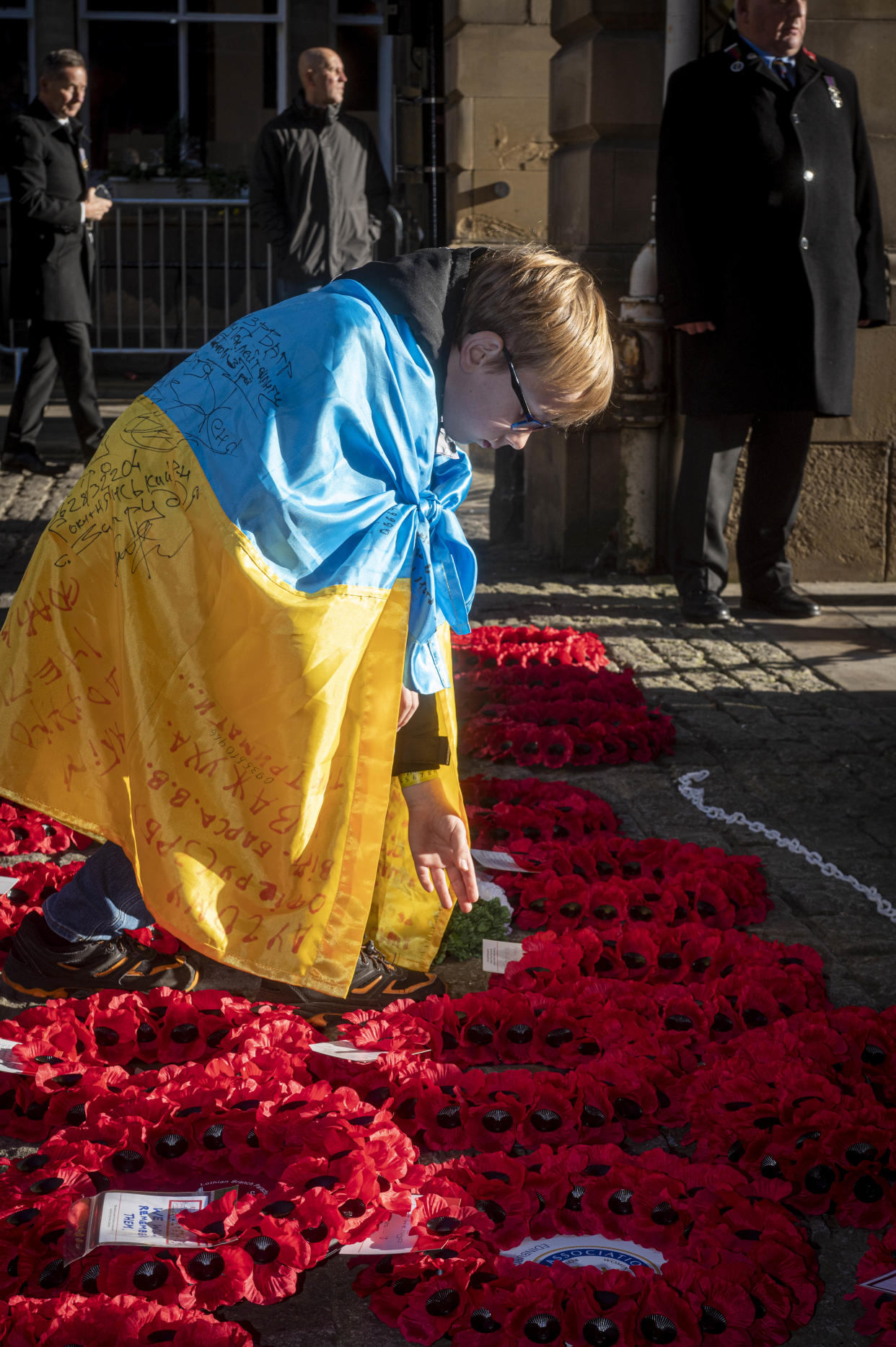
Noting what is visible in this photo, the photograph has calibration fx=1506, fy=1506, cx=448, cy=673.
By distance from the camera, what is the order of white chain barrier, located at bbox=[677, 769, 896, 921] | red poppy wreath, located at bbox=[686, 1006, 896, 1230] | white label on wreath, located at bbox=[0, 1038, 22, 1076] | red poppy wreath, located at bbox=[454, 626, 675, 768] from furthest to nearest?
red poppy wreath, located at bbox=[454, 626, 675, 768]
white chain barrier, located at bbox=[677, 769, 896, 921]
white label on wreath, located at bbox=[0, 1038, 22, 1076]
red poppy wreath, located at bbox=[686, 1006, 896, 1230]

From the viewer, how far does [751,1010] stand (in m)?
3.12

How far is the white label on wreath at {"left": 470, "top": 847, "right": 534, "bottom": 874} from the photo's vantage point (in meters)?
3.97

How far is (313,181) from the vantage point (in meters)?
9.46

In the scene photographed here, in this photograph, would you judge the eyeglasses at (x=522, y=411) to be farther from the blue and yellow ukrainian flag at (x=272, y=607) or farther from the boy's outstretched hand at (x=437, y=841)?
the boy's outstretched hand at (x=437, y=841)

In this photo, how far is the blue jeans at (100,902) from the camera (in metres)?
3.12

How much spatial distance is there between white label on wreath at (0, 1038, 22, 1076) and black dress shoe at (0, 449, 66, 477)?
23.1 ft

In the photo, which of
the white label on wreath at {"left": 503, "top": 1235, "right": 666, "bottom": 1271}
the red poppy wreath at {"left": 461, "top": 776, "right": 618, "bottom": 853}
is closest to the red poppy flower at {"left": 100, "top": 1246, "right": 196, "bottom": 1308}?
the white label on wreath at {"left": 503, "top": 1235, "right": 666, "bottom": 1271}

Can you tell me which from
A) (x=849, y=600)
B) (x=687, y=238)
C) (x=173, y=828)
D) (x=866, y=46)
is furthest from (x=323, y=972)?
(x=866, y=46)

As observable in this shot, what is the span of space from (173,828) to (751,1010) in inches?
49.8

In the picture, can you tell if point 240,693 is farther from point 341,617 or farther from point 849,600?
point 849,600

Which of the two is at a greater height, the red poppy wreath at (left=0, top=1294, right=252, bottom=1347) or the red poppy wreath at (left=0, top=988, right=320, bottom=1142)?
the red poppy wreath at (left=0, top=1294, right=252, bottom=1347)

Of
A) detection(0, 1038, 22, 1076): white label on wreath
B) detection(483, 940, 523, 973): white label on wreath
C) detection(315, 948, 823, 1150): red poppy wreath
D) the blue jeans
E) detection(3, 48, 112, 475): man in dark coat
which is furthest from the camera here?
detection(3, 48, 112, 475): man in dark coat

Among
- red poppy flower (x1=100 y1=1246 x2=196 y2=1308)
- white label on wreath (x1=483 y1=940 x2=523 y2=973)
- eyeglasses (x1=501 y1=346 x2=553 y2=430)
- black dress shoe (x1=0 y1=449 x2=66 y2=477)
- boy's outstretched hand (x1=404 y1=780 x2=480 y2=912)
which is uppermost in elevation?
eyeglasses (x1=501 y1=346 x2=553 y2=430)

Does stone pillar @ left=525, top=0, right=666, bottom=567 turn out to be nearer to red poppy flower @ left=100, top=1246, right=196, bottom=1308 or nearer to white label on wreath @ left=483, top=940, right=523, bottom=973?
white label on wreath @ left=483, top=940, right=523, bottom=973
